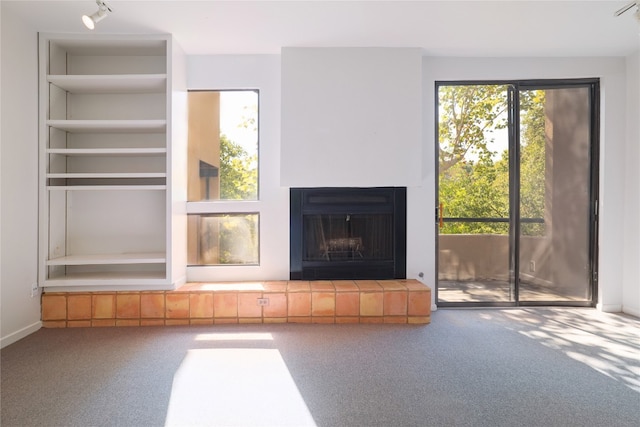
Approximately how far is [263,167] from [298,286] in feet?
3.95

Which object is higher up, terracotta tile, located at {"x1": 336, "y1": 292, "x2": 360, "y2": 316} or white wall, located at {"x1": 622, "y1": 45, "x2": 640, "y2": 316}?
white wall, located at {"x1": 622, "y1": 45, "x2": 640, "y2": 316}

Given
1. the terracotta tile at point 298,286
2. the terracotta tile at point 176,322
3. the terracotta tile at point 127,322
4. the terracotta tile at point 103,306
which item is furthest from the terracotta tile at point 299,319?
the terracotta tile at point 103,306

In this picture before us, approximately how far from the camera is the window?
3.40m

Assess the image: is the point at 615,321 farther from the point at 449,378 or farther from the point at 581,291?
the point at 449,378

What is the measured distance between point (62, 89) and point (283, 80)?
200 cm

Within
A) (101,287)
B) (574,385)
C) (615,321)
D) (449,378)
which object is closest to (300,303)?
(449,378)

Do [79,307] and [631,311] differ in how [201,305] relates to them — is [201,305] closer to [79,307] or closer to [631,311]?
[79,307]

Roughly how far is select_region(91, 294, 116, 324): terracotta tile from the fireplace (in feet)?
5.16

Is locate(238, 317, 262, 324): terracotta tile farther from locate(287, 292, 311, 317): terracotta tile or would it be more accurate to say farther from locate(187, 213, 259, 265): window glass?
locate(187, 213, 259, 265): window glass

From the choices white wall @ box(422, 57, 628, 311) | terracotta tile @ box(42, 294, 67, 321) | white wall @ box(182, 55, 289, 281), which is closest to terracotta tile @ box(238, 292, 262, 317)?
white wall @ box(182, 55, 289, 281)

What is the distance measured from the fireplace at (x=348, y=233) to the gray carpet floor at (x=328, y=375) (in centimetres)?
64

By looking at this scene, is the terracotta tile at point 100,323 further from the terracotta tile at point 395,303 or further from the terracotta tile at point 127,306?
the terracotta tile at point 395,303

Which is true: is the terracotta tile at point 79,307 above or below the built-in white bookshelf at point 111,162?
below

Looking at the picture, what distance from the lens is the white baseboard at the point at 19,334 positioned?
2.51 meters
